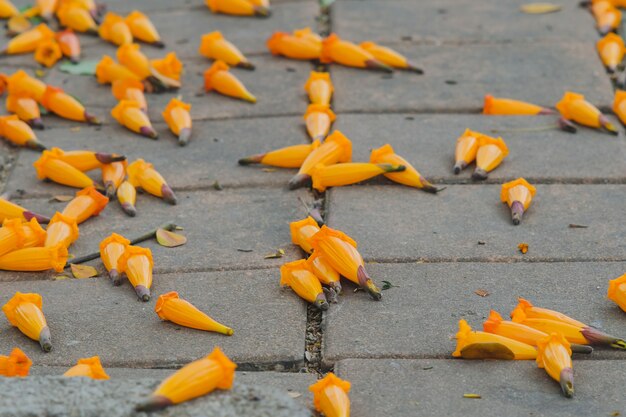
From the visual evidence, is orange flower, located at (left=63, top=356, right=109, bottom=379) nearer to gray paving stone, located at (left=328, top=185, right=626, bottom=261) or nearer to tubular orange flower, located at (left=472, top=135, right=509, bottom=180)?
gray paving stone, located at (left=328, top=185, right=626, bottom=261)

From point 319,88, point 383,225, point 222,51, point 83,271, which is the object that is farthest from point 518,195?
point 222,51

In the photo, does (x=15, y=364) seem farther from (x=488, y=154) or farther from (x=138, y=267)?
(x=488, y=154)

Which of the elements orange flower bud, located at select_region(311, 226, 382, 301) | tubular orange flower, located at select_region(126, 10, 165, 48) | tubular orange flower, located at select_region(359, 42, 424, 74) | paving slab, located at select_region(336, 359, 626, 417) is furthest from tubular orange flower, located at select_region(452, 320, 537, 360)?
tubular orange flower, located at select_region(126, 10, 165, 48)

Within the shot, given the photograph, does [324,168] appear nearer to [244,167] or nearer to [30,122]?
[244,167]

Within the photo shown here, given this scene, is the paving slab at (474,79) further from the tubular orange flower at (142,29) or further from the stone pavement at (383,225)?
the tubular orange flower at (142,29)

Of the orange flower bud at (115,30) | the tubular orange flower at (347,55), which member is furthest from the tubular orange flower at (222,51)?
the orange flower bud at (115,30)

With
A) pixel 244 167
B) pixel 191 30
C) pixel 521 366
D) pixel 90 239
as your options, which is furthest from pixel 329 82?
pixel 521 366
